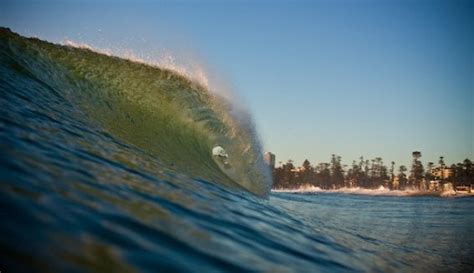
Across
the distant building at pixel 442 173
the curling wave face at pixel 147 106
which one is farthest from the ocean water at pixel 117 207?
the distant building at pixel 442 173

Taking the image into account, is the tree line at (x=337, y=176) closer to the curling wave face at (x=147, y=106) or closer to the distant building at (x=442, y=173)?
the distant building at (x=442, y=173)

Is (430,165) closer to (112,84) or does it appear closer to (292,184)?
(292,184)

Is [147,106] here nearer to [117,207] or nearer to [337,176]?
[117,207]

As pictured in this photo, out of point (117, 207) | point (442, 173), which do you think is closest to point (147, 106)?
point (117, 207)

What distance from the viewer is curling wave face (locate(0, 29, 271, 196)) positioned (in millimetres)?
6156

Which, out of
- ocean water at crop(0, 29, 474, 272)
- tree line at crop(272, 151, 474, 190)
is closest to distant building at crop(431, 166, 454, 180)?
tree line at crop(272, 151, 474, 190)

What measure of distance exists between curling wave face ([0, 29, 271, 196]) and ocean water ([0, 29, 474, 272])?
5 centimetres

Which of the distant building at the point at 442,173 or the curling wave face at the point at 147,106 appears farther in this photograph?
the distant building at the point at 442,173

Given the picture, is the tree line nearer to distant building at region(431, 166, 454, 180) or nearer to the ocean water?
distant building at region(431, 166, 454, 180)

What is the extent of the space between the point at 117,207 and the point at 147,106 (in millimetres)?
6253

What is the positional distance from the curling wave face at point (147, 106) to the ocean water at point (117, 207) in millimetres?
48

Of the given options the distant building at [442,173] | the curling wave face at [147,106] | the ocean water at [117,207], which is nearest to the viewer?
the ocean water at [117,207]

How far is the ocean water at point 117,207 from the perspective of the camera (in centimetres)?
205

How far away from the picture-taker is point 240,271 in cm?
242
